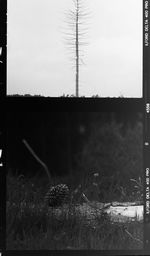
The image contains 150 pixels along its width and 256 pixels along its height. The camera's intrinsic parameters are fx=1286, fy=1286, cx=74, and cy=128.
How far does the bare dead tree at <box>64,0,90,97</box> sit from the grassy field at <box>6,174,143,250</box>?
2.79ft

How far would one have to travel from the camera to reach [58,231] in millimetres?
8750

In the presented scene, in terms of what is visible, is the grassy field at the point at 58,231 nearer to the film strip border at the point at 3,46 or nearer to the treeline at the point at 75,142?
the treeline at the point at 75,142

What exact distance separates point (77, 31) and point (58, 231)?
4.49ft

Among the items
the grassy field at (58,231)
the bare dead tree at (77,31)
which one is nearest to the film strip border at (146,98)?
the grassy field at (58,231)

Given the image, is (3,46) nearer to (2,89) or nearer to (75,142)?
(2,89)

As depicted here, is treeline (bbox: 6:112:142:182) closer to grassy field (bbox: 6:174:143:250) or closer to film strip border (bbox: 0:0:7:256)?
film strip border (bbox: 0:0:7:256)

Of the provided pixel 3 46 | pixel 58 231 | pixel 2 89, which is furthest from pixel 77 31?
pixel 58 231

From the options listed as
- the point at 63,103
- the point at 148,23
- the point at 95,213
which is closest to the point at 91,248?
the point at 95,213

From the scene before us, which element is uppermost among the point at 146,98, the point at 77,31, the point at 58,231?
the point at 77,31

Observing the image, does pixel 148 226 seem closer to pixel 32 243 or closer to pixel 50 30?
pixel 32 243

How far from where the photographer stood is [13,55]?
8703 mm

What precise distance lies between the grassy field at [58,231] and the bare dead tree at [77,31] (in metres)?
0.85

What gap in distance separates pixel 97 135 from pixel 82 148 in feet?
0.44

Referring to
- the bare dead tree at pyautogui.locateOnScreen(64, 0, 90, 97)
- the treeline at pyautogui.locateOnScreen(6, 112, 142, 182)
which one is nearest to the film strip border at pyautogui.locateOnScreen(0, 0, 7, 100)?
the treeline at pyautogui.locateOnScreen(6, 112, 142, 182)
